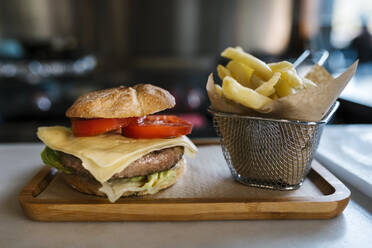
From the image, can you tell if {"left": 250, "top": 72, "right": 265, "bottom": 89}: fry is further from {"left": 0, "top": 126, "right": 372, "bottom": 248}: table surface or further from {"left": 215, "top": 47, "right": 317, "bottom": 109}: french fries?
{"left": 0, "top": 126, "right": 372, "bottom": 248}: table surface

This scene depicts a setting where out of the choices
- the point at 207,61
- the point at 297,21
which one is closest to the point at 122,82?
the point at 207,61

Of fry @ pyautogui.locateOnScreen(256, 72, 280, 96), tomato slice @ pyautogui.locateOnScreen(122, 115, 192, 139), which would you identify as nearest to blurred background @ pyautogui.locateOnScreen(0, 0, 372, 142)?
tomato slice @ pyautogui.locateOnScreen(122, 115, 192, 139)

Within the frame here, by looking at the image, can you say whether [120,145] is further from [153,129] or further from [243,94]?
[243,94]

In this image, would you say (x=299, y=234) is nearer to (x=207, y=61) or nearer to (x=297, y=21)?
(x=207, y=61)

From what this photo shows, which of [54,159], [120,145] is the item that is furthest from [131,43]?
[120,145]

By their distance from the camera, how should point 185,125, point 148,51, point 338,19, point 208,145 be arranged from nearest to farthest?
point 185,125 < point 208,145 < point 148,51 < point 338,19

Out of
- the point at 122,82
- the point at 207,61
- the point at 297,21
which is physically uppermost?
the point at 297,21

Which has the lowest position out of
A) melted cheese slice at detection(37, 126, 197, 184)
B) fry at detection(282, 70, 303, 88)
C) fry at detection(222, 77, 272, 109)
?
melted cheese slice at detection(37, 126, 197, 184)
